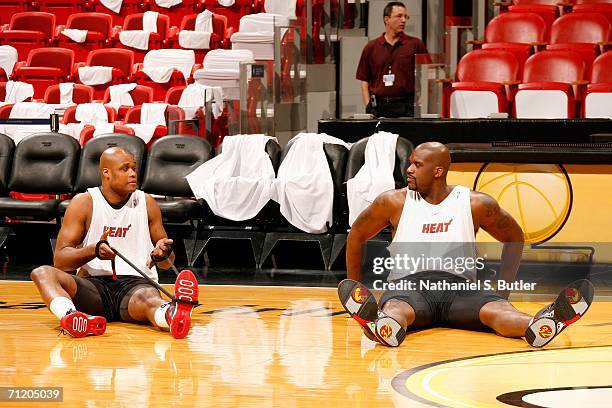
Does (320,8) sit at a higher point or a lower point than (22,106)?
higher

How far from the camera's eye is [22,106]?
13.3 m

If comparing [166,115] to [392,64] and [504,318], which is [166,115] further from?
[504,318]

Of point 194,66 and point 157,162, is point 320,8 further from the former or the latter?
point 157,162

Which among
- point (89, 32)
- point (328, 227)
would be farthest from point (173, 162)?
point (89, 32)

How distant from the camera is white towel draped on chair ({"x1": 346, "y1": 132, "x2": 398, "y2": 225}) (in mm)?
9656

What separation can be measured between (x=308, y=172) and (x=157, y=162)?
1.41 metres

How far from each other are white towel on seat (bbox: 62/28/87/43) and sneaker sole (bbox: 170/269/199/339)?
9.44 metres

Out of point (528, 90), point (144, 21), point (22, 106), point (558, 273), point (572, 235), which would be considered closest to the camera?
point (558, 273)

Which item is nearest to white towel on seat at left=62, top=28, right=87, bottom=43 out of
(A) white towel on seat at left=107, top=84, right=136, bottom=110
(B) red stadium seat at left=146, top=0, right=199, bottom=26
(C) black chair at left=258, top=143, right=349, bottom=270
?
(B) red stadium seat at left=146, top=0, right=199, bottom=26

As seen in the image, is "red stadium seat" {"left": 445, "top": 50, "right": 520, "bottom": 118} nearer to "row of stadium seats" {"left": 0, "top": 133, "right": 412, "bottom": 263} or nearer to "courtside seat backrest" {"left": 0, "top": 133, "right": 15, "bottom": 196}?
"row of stadium seats" {"left": 0, "top": 133, "right": 412, "bottom": 263}

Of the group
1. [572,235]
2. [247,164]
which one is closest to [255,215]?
[247,164]

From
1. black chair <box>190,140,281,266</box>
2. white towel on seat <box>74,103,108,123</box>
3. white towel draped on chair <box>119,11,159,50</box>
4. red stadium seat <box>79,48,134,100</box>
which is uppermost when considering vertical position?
white towel draped on chair <box>119,11,159,50</box>

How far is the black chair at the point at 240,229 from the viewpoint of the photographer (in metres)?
10.2

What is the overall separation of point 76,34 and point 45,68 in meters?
0.89
